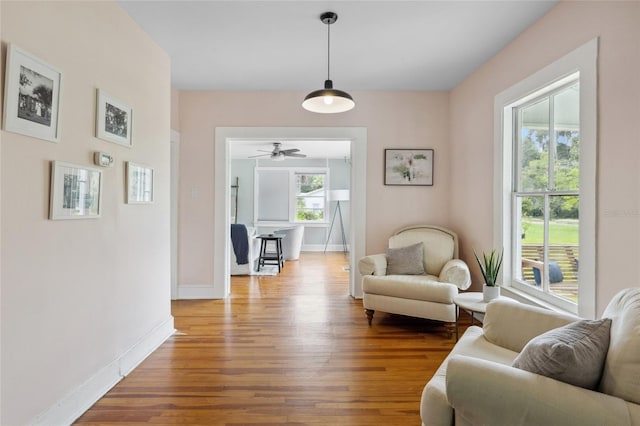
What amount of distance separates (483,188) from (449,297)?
1176 millimetres

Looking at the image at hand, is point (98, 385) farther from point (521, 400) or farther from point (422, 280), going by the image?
point (422, 280)

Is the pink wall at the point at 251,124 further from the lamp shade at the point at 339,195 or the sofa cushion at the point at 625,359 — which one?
the lamp shade at the point at 339,195

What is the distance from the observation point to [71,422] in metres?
1.79

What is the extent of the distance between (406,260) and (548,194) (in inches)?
55.5

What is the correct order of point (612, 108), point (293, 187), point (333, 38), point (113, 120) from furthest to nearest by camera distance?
point (293, 187)
point (333, 38)
point (113, 120)
point (612, 108)

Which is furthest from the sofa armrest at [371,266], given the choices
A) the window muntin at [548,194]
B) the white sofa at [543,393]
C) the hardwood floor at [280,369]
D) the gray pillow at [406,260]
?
the white sofa at [543,393]

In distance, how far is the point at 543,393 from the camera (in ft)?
3.69

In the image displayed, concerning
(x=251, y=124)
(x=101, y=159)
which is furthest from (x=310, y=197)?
(x=101, y=159)

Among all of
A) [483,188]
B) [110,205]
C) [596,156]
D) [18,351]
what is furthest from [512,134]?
[18,351]

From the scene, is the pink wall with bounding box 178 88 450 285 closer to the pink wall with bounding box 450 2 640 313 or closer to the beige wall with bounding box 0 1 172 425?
the beige wall with bounding box 0 1 172 425

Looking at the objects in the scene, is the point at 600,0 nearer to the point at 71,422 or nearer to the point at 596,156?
the point at 596,156

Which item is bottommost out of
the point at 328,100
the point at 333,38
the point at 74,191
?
the point at 74,191

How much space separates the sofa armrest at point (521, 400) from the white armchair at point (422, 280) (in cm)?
177

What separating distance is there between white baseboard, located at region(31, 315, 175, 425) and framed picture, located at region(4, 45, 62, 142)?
1.35 meters
